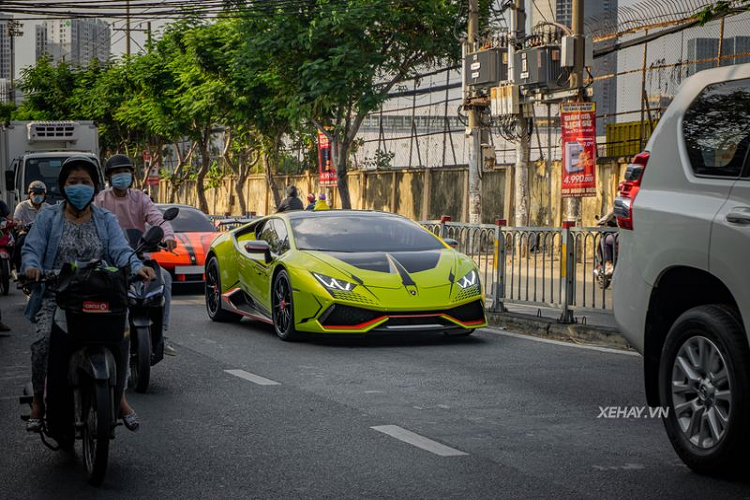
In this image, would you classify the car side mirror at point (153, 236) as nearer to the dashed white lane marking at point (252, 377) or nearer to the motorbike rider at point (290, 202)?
the dashed white lane marking at point (252, 377)

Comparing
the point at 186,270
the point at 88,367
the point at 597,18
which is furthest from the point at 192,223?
the point at 88,367

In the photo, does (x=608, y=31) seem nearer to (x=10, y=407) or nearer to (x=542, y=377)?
(x=542, y=377)

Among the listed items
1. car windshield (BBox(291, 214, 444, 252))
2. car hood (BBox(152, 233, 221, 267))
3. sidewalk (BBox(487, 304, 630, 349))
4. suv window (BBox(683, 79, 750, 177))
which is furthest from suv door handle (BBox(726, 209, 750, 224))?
car hood (BBox(152, 233, 221, 267))

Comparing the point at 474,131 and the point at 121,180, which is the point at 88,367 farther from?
the point at 474,131

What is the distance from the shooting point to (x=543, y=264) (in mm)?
14312

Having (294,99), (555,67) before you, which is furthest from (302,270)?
(294,99)

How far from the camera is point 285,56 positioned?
2939 cm

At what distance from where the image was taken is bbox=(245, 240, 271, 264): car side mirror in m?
13.2

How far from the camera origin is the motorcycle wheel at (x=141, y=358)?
912cm

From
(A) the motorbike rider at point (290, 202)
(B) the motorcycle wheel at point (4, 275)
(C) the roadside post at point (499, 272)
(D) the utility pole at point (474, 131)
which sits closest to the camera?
(C) the roadside post at point (499, 272)

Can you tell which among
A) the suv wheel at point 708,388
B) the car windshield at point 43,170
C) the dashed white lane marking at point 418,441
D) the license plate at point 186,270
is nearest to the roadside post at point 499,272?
the license plate at point 186,270

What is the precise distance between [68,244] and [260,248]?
6649 mm

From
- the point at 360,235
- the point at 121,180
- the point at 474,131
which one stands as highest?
the point at 474,131

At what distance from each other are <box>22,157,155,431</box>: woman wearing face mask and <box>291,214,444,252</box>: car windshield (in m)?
6.13
